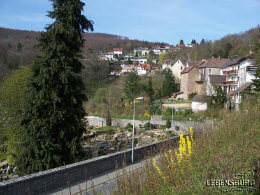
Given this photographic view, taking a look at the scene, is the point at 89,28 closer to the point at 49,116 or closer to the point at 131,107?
the point at 49,116

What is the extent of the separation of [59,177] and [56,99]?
5.56 meters

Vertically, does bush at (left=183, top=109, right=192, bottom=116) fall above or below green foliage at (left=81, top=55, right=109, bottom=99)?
below

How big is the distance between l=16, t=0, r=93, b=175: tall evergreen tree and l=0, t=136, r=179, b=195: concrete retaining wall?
391cm

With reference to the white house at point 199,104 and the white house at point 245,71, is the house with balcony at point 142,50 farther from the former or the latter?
the white house at point 199,104

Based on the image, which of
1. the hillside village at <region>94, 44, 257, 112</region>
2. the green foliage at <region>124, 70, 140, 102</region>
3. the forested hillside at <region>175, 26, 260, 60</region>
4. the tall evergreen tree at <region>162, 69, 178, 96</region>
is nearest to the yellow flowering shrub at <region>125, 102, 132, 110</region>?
the green foliage at <region>124, 70, 140, 102</region>

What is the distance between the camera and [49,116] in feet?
40.0

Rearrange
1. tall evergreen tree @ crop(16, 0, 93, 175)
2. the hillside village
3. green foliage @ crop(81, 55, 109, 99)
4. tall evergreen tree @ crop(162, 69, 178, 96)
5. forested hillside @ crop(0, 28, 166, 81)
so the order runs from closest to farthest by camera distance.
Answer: tall evergreen tree @ crop(16, 0, 93, 175) < the hillside village < tall evergreen tree @ crop(162, 69, 178, 96) < green foliage @ crop(81, 55, 109, 99) < forested hillside @ crop(0, 28, 166, 81)

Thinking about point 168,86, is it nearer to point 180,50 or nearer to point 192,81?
point 192,81

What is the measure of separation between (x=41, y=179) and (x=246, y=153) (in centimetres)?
559

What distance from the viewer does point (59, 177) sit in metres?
7.26

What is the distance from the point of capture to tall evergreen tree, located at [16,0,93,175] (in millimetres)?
11664

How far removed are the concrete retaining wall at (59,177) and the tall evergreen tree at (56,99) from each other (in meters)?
3.91

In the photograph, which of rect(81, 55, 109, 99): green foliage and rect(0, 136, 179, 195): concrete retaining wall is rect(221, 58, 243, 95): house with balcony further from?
rect(0, 136, 179, 195): concrete retaining wall

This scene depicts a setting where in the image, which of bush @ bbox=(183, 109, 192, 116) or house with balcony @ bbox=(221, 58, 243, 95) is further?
house with balcony @ bbox=(221, 58, 243, 95)
